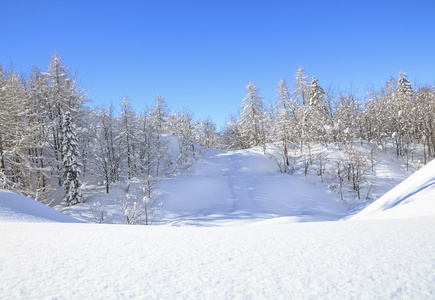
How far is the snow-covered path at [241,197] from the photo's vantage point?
15930mm

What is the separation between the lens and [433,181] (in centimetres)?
540

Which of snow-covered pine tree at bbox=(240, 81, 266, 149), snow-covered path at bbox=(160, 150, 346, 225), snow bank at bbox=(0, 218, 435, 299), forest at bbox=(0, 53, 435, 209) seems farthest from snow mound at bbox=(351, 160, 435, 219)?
snow-covered pine tree at bbox=(240, 81, 266, 149)

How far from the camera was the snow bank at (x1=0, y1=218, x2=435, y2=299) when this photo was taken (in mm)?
1127

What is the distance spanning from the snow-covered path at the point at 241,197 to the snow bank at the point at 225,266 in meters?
12.0

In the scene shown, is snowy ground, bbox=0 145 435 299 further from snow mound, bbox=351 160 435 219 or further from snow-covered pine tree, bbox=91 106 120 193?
snow-covered pine tree, bbox=91 106 120 193

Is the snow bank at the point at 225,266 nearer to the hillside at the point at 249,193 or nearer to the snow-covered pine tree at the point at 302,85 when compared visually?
the hillside at the point at 249,193

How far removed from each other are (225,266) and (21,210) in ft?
15.6

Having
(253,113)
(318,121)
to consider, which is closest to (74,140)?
(253,113)

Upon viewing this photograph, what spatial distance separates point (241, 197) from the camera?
64.1 ft

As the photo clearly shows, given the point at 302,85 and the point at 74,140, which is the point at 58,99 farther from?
the point at 302,85

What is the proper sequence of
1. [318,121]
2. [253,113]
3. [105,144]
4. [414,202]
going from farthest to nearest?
[253,113]
[318,121]
[105,144]
[414,202]

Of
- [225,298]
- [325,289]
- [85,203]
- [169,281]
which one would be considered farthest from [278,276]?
[85,203]

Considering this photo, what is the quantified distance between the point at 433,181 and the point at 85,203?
2244 cm

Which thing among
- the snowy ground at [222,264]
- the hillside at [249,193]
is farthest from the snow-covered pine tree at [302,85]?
the snowy ground at [222,264]
